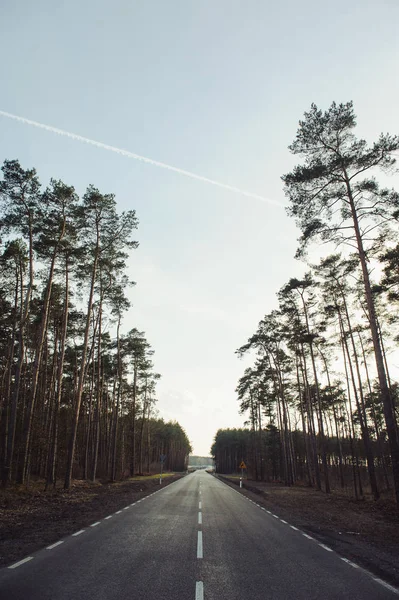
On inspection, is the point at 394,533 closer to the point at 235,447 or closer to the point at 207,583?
the point at 207,583

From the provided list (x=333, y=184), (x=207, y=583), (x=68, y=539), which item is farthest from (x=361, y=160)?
(x=68, y=539)

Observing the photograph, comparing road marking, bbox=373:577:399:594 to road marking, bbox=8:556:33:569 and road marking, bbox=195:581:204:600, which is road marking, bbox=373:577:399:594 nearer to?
road marking, bbox=195:581:204:600

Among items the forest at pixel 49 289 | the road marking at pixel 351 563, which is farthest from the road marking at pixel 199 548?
the forest at pixel 49 289

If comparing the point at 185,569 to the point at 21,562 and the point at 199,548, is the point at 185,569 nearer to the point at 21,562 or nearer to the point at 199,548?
the point at 199,548

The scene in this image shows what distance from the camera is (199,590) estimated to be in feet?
17.9

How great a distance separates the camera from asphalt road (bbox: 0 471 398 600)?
5.33 meters

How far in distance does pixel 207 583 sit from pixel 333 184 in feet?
51.3

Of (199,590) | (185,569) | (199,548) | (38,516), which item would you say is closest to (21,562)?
(185,569)

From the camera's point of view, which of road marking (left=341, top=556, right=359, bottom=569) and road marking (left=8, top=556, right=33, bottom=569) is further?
road marking (left=341, top=556, right=359, bottom=569)

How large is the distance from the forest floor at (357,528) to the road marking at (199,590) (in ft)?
11.3

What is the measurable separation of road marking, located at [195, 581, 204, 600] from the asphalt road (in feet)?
0.05

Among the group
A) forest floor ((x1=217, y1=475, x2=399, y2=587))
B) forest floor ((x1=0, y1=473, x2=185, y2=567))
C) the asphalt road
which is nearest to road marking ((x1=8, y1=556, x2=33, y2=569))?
the asphalt road

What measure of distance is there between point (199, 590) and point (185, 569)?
3.98ft

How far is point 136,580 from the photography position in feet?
19.0
